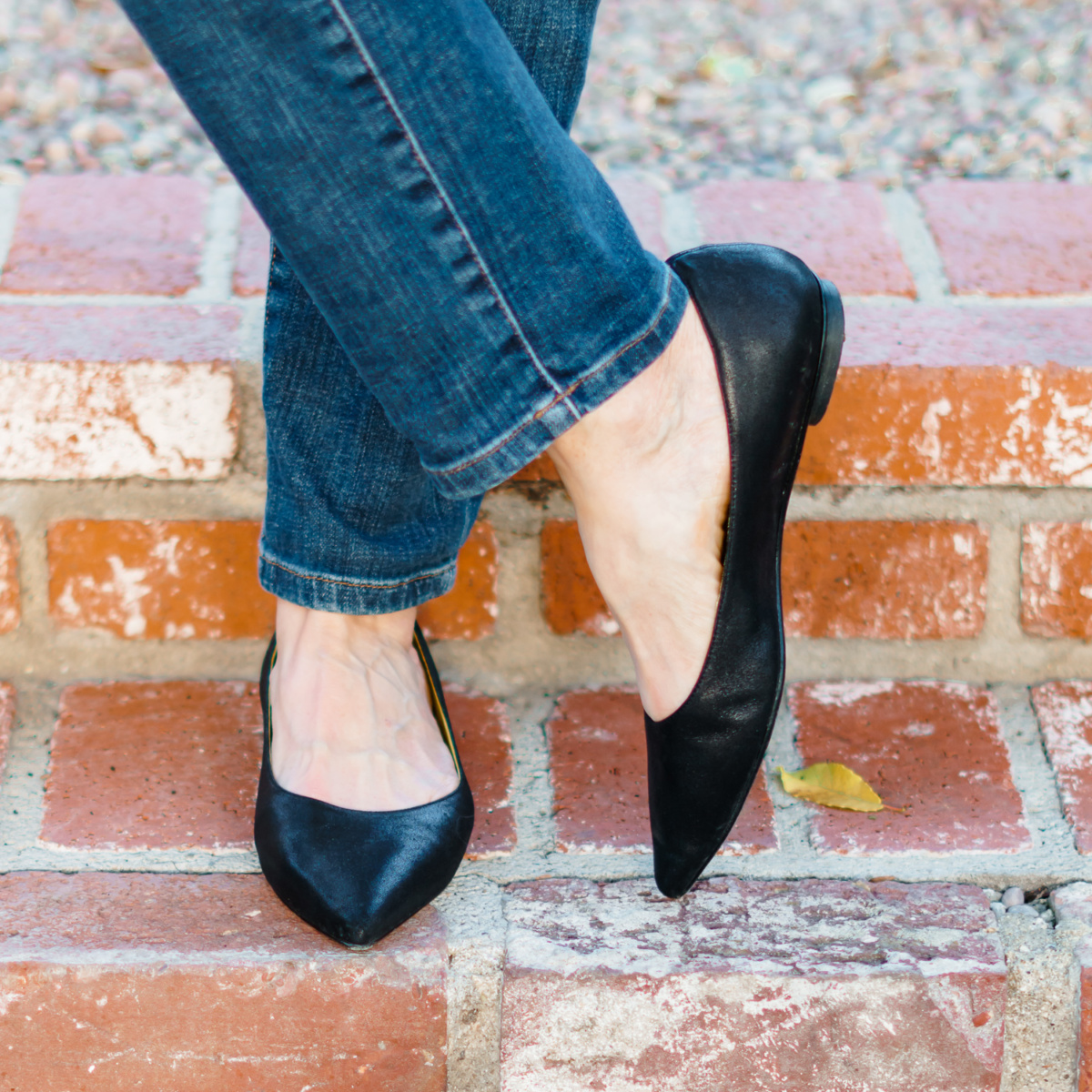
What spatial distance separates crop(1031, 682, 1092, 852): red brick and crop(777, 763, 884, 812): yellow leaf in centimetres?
14

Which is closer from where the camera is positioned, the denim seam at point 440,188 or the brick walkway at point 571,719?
the denim seam at point 440,188

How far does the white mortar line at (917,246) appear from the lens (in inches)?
40.4

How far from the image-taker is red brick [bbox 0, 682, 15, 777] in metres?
0.93

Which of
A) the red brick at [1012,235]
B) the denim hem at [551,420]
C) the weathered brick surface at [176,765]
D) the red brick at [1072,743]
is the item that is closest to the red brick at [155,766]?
the weathered brick surface at [176,765]

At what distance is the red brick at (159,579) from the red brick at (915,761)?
0.48 metres

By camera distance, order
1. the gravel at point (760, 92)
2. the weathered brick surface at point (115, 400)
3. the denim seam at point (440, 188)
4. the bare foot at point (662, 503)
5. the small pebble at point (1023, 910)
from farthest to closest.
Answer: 1. the gravel at point (760, 92)
2. the weathered brick surface at point (115, 400)
3. the small pebble at point (1023, 910)
4. the bare foot at point (662, 503)
5. the denim seam at point (440, 188)

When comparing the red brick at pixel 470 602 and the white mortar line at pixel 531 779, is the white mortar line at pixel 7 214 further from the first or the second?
the white mortar line at pixel 531 779

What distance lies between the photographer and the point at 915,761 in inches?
36.2

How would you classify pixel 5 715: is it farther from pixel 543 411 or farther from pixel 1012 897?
pixel 1012 897

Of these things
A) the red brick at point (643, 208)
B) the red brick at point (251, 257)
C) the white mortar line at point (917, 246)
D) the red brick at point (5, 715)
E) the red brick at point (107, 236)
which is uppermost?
the white mortar line at point (917, 246)

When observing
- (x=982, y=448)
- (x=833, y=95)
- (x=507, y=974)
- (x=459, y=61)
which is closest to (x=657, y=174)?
(x=833, y=95)

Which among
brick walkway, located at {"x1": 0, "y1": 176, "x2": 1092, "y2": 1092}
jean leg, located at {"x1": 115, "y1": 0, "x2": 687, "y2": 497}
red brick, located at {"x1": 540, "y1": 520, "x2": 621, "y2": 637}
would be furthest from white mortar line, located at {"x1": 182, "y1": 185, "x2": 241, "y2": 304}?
jean leg, located at {"x1": 115, "y1": 0, "x2": 687, "y2": 497}

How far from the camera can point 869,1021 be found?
0.75m

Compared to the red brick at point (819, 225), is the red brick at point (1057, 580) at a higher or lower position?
lower
